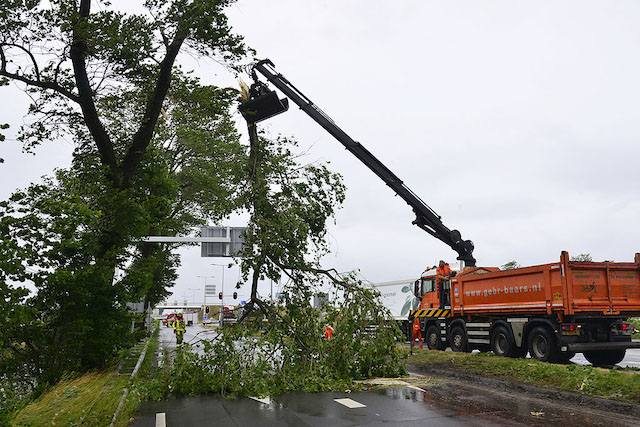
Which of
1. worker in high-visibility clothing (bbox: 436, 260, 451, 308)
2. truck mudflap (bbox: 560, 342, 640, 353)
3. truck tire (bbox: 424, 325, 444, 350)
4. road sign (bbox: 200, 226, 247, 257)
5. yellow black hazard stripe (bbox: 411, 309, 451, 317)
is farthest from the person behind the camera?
road sign (bbox: 200, 226, 247, 257)

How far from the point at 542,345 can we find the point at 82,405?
1130 cm

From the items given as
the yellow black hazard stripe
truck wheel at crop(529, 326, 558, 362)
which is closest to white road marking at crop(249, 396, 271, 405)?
truck wheel at crop(529, 326, 558, 362)

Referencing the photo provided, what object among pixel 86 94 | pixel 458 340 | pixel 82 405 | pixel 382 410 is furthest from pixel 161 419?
pixel 458 340

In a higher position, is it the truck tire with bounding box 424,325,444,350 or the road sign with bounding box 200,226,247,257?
the road sign with bounding box 200,226,247,257

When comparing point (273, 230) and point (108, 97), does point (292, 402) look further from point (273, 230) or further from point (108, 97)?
point (108, 97)

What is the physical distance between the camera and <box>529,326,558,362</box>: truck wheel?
13680 millimetres

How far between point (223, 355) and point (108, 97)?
7.29 metres

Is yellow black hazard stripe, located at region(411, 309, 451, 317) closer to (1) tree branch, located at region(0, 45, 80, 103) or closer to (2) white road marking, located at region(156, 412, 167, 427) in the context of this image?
(2) white road marking, located at region(156, 412, 167, 427)

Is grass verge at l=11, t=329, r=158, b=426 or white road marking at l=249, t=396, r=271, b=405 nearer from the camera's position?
grass verge at l=11, t=329, r=158, b=426

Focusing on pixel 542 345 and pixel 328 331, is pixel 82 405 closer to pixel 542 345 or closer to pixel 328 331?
pixel 328 331

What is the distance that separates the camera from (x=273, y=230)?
493 inches

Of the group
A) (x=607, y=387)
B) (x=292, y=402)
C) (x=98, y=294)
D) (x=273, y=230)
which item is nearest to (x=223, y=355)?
(x=292, y=402)

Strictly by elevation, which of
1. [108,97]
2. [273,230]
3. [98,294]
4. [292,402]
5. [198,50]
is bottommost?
[292,402]

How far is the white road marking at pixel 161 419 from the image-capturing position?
8336 millimetres
